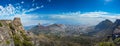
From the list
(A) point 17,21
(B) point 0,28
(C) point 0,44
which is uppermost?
(A) point 17,21

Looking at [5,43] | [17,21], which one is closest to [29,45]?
[17,21]

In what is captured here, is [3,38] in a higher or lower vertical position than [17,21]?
lower

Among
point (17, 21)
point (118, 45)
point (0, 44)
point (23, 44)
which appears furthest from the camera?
point (17, 21)

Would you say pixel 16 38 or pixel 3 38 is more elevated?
pixel 16 38

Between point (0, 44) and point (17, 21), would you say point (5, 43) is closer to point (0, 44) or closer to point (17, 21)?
point (0, 44)

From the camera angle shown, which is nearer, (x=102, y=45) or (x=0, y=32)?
(x=0, y=32)

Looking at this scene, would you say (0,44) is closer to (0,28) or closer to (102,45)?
(0,28)

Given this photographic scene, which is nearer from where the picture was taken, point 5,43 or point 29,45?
point 5,43

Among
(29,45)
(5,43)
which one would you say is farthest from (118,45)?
(5,43)

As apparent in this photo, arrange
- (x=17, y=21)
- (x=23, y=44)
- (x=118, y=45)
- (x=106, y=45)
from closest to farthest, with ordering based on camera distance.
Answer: (x=106, y=45)
(x=118, y=45)
(x=23, y=44)
(x=17, y=21)
